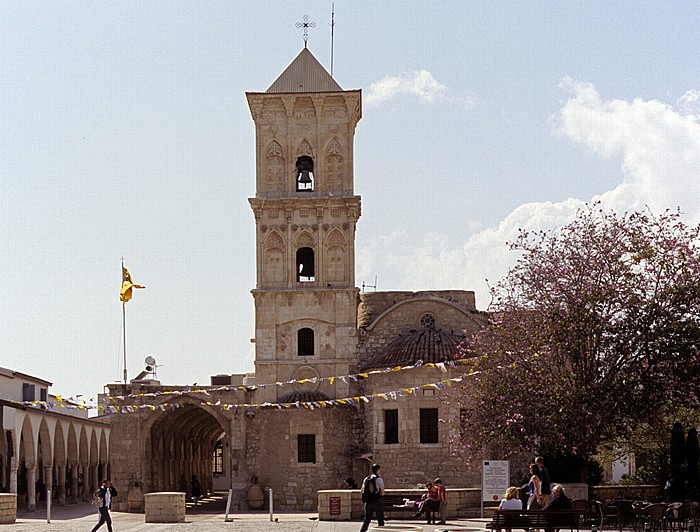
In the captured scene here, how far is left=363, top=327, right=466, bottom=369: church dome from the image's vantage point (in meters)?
40.8

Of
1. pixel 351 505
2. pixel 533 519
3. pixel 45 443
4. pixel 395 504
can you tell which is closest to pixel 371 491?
pixel 533 519

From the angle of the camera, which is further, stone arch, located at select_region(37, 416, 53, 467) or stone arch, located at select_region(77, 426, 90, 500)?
stone arch, located at select_region(77, 426, 90, 500)

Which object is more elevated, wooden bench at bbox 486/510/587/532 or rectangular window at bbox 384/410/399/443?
rectangular window at bbox 384/410/399/443

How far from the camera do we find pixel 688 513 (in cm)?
2178

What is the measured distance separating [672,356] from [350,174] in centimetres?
1946

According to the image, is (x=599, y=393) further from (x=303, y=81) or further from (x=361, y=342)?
(x=303, y=81)

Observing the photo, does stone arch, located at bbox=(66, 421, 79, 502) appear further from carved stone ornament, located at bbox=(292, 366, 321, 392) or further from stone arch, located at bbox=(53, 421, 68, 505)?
carved stone ornament, located at bbox=(292, 366, 321, 392)

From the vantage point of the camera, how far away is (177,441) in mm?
49188

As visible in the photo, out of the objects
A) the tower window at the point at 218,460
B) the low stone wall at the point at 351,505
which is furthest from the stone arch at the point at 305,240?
the tower window at the point at 218,460

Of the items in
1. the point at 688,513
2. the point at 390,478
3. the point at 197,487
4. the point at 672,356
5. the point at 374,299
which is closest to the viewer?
the point at 688,513

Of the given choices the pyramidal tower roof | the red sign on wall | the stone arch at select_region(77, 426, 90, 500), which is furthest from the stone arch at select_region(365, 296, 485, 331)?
the stone arch at select_region(77, 426, 90, 500)

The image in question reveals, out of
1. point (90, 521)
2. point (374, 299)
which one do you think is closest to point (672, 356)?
point (90, 521)

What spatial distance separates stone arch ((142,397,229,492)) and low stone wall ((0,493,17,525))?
10.9 meters

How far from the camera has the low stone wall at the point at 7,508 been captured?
30.8 meters
